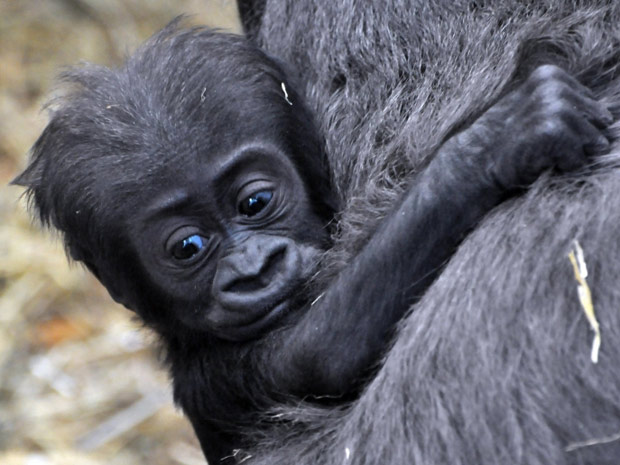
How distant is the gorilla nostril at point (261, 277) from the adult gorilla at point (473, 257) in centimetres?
18

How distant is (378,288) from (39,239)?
4531mm

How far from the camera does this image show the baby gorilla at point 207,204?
2762 mm

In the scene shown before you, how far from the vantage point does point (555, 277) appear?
2.05 meters

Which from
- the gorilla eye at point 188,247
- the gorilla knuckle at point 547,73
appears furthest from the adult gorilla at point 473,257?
the gorilla eye at point 188,247

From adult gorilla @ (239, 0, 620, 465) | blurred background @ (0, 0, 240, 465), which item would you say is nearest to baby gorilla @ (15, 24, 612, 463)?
adult gorilla @ (239, 0, 620, 465)

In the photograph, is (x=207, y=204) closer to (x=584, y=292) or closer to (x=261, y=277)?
(x=261, y=277)

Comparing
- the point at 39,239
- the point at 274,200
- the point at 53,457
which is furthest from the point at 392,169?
the point at 39,239

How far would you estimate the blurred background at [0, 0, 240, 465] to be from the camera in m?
5.45

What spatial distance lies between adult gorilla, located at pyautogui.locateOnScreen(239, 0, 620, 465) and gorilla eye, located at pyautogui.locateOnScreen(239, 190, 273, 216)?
7.5 inches

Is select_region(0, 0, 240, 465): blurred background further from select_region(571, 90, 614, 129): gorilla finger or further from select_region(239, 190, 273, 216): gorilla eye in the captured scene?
select_region(571, 90, 614, 129): gorilla finger

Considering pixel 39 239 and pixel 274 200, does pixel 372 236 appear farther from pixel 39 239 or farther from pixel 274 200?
pixel 39 239

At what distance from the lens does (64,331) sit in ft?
20.3

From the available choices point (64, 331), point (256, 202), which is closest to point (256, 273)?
point (256, 202)

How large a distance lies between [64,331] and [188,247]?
3517mm
